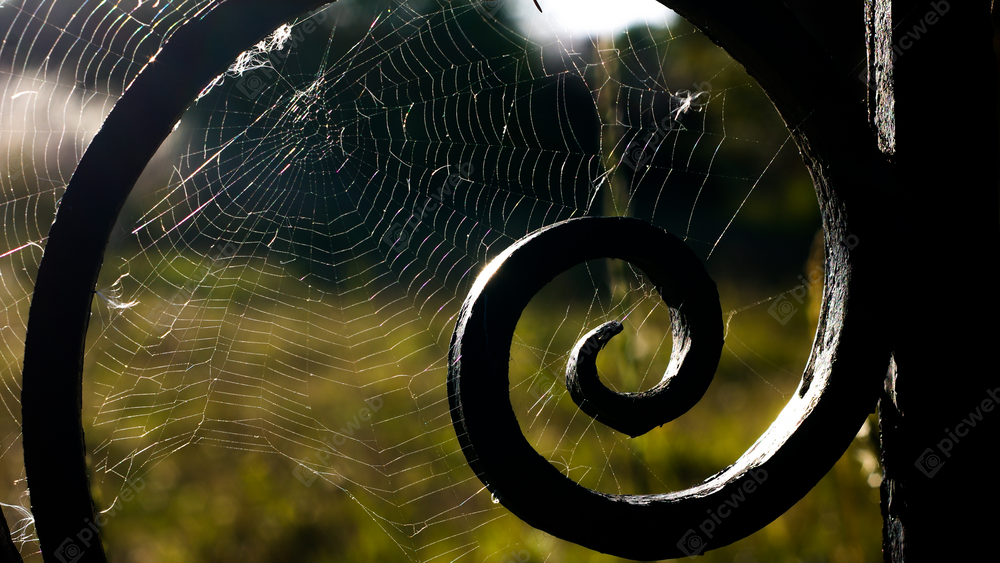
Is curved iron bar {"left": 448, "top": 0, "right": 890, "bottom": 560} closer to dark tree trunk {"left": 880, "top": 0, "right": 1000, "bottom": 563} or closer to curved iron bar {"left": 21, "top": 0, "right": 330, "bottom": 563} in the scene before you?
dark tree trunk {"left": 880, "top": 0, "right": 1000, "bottom": 563}

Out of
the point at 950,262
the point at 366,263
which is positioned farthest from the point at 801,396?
the point at 366,263

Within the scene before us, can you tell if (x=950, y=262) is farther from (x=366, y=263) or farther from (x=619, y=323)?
(x=366, y=263)

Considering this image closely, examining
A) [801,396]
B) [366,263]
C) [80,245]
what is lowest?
[801,396]

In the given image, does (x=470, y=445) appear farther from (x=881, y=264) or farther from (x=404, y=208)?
(x=404, y=208)

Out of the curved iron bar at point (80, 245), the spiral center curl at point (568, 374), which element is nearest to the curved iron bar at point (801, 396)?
the spiral center curl at point (568, 374)

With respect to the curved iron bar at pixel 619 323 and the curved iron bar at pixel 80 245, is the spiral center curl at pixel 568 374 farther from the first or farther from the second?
the curved iron bar at pixel 80 245

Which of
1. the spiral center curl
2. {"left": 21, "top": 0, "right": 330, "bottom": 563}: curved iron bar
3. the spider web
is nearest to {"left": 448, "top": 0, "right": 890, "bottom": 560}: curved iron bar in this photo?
the spiral center curl
